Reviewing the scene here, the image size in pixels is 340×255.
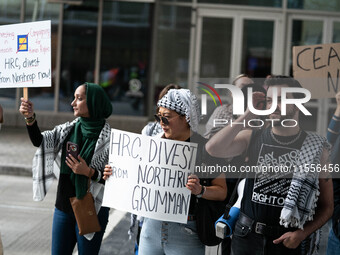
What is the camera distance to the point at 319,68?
3.86 meters

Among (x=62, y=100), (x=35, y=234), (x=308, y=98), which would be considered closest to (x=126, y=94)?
(x=62, y=100)

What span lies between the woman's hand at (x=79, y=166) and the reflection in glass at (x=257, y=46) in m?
11.2

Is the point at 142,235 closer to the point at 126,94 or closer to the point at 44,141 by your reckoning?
the point at 44,141

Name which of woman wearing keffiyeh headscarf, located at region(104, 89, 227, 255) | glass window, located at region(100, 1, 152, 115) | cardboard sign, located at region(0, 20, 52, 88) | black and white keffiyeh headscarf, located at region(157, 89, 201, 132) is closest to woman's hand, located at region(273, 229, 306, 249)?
woman wearing keffiyeh headscarf, located at region(104, 89, 227, 255)

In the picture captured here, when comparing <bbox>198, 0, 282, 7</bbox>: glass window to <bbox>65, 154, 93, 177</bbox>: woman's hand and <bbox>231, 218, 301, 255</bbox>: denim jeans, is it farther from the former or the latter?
<bbox>231, 218, 301, 255</bbox>: denim jeans

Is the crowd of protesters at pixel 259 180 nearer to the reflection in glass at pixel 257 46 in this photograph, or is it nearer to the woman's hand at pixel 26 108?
the woman's hand at pixel 26 108

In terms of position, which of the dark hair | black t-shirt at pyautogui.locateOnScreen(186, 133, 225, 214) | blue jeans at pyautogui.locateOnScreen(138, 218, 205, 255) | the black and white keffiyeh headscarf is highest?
the dark hair

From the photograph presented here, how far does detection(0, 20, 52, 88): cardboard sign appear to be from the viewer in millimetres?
4125

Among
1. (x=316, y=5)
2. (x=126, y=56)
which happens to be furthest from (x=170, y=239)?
(x=316, y=5)

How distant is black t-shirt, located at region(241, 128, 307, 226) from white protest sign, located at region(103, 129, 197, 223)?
395 mm

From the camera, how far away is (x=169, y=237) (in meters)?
3.39

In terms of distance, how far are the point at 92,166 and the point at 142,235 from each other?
29.8 inches

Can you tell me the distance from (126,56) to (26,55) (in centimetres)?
1061

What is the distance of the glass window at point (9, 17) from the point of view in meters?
14.9
